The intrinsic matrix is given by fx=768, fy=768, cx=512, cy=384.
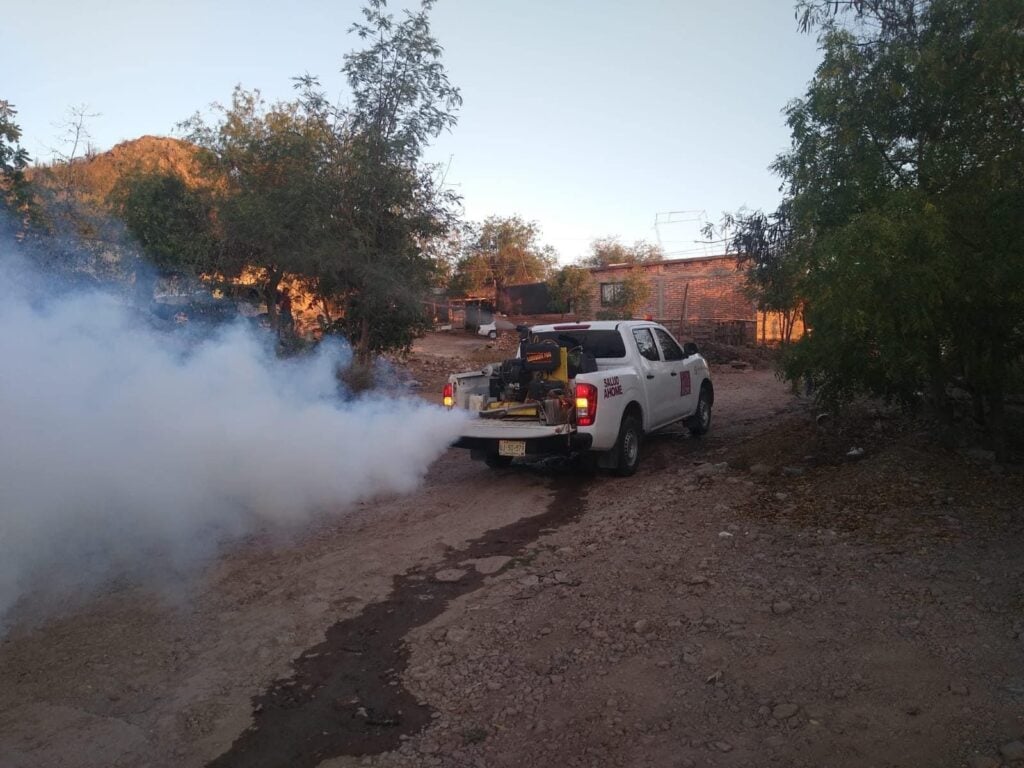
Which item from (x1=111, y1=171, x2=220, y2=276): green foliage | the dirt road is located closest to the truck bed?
the dirt road

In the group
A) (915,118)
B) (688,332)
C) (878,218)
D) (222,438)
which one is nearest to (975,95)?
(915,118)

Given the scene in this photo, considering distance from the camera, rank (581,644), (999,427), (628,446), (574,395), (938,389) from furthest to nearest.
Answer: (628,446)
(574,395)
(938,389)
(999,427)
(581,644)

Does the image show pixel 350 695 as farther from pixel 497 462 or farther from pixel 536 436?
pixel 497 462

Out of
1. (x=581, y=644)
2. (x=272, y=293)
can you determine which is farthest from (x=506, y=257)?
(x=581, y=644)

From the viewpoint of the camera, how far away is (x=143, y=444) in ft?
21.5

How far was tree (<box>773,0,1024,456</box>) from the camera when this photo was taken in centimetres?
655

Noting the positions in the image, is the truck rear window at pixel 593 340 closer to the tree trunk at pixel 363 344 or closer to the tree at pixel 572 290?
the tree trunk at pixel 363 344

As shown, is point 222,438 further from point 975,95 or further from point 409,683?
point 975,95

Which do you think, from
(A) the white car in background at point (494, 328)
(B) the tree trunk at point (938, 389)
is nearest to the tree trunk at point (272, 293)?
(B) the tree trunk at point (938, 389)

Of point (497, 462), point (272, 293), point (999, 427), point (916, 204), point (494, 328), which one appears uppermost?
point (916, 204)

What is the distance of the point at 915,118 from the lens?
7.79 metres

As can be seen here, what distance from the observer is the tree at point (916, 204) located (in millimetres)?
6555

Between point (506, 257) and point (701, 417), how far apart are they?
113ft

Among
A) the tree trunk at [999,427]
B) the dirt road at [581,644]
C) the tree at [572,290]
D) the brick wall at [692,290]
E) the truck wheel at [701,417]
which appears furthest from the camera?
the tree at [572,290]
